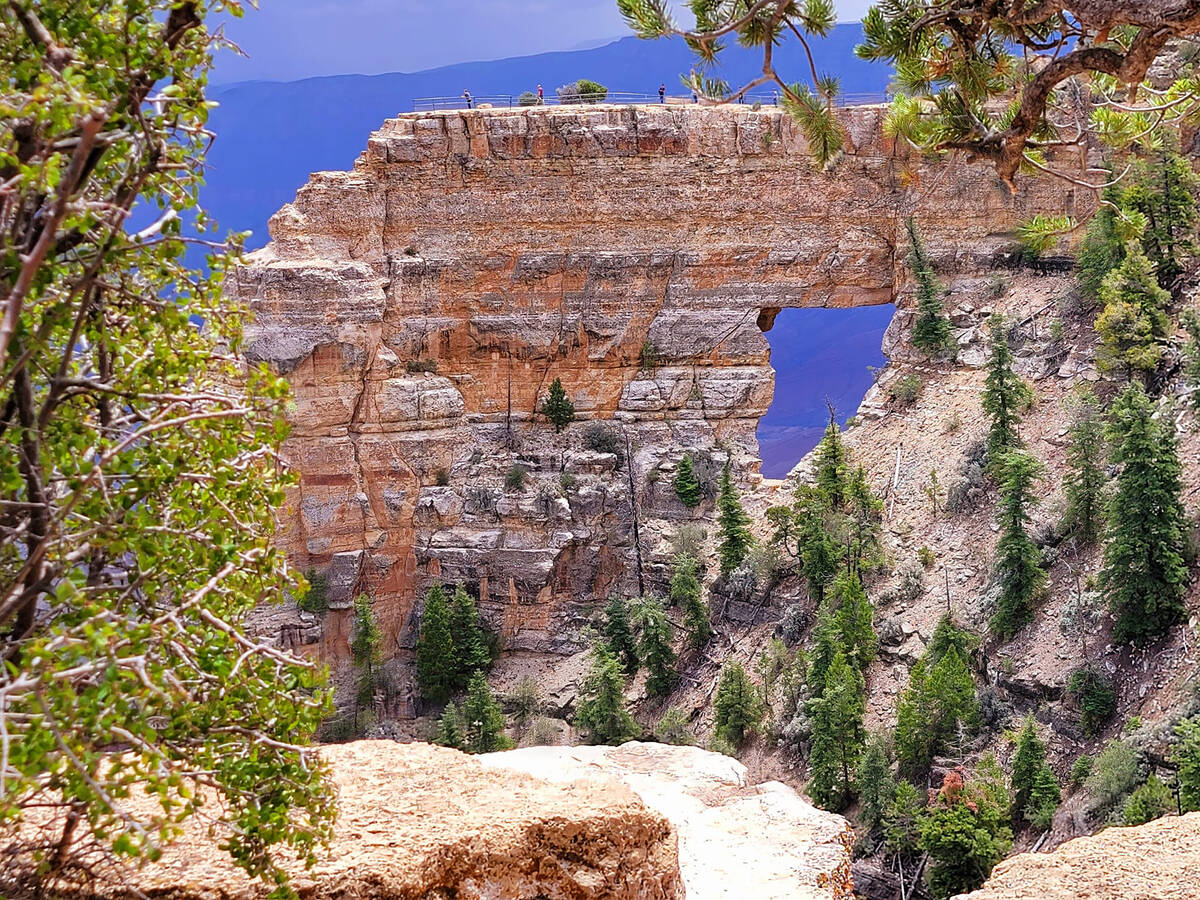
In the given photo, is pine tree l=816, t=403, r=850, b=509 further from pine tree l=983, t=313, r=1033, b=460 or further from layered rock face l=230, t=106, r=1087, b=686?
layered rock face l=230, t=106, r=1087, b=686

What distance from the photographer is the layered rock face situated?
3641 centimetres

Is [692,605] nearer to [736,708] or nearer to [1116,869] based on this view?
[736,708]

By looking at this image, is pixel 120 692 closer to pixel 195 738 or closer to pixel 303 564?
pixel 195 738

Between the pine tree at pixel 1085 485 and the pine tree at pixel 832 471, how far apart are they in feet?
21.7

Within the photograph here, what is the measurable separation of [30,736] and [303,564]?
33498mm

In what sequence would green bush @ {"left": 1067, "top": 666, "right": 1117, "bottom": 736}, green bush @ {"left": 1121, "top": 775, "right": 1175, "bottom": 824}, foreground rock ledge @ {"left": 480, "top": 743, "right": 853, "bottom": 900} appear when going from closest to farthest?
foreground rock ledge @ {"left": 480, "top": 743, "right": 853, "bottom": 900} < green bush @ {"left": 1121, "top": 775, "right": 1175, "bottom": 824} < green bush @ {"left": 1067, "top": 666, "right": 1117, "bottom": 736}

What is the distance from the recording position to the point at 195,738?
18.4 ft

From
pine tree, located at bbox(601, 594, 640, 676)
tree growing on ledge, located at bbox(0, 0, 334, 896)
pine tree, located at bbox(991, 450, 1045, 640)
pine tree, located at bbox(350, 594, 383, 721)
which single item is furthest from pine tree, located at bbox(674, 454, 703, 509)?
tree growing on ledge, located at bbox(0, 0, 334, 896)

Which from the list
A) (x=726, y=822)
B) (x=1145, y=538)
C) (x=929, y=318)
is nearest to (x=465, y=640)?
(x=929, y=318)

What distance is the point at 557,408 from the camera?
3731 centimetres

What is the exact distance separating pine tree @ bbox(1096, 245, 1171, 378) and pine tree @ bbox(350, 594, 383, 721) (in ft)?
75.7

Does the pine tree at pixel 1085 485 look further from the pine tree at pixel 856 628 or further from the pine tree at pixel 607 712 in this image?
the pine tree at pixel 607 712

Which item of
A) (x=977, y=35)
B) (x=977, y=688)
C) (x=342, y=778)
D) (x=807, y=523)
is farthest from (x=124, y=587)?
(x=807, y=523)

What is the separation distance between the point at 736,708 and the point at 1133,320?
1395 cm
